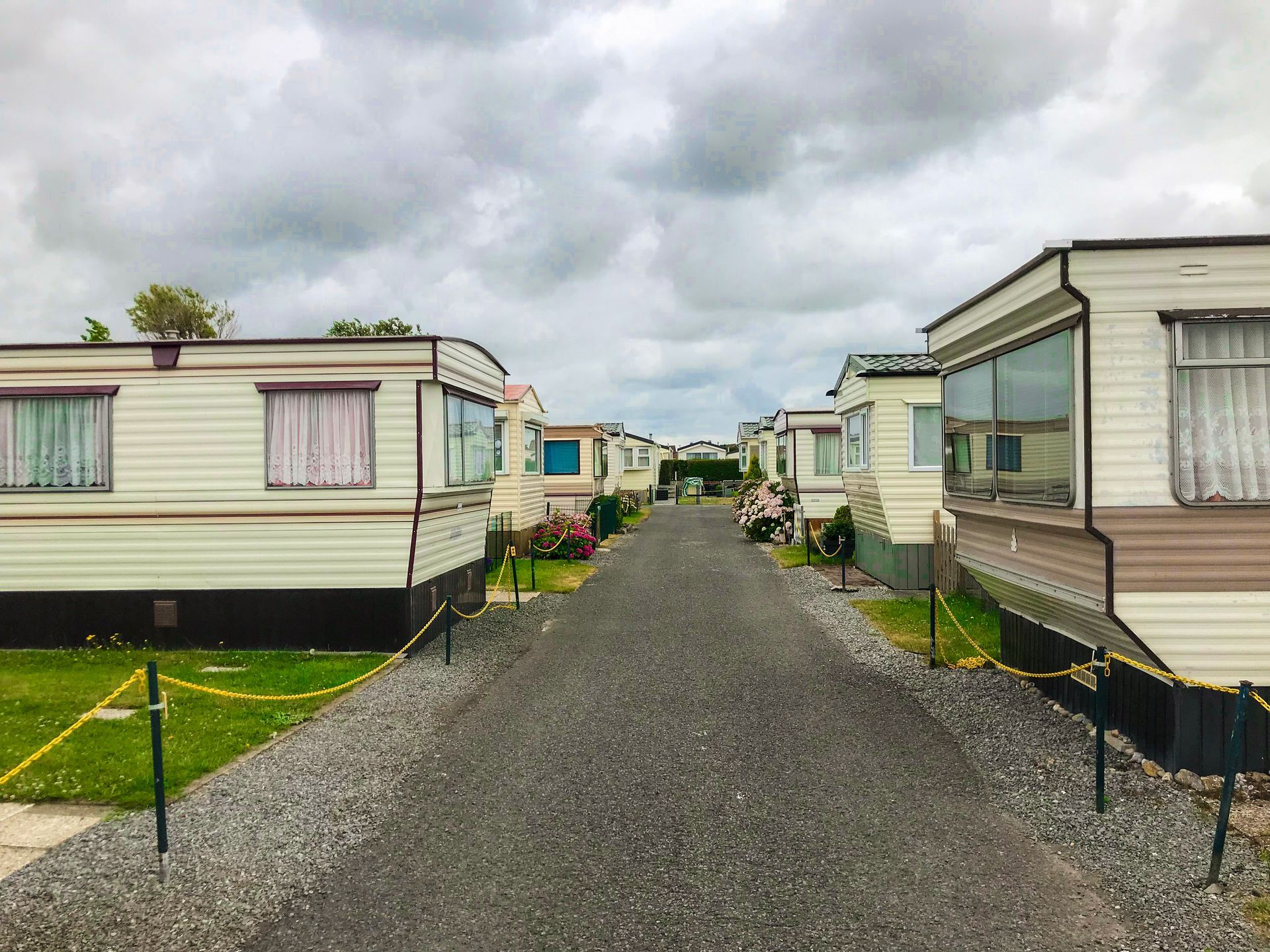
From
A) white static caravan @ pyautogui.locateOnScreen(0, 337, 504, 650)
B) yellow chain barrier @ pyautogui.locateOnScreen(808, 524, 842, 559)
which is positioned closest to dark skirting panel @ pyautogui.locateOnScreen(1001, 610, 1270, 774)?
white static caravan @ pyautogui.locateOnScreen(0, 337, 504, 650)

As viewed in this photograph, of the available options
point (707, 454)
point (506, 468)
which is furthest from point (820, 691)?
point (707, 454)

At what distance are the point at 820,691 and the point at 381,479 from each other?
575 centimetres

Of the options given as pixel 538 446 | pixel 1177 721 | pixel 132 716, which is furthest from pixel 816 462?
pixel 132 716

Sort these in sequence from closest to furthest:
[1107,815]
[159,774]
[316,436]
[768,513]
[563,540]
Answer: [159,774], [1107,815], [316,436], [563,540], [768,513]

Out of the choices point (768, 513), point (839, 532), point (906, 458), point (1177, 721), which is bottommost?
point (1177, 721)

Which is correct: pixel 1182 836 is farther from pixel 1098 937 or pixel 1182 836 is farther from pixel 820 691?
pixel 820 691

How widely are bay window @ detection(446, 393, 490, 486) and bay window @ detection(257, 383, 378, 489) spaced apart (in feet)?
3.65

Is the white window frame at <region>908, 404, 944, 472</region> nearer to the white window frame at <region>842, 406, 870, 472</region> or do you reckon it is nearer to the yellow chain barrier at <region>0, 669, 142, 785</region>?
the white window frame at <region>842, 406, 870, 472</region>

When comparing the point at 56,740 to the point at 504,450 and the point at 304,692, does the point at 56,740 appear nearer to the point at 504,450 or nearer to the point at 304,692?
the point at 304,692

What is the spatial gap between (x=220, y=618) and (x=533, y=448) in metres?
12.4

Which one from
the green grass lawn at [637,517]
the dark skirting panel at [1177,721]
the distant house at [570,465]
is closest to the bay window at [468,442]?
the dark skirting panel at [1177,721]

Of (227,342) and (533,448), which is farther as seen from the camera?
(533,448)

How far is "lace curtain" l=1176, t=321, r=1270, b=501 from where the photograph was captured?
231 inches

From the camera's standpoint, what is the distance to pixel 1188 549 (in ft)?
19.5
